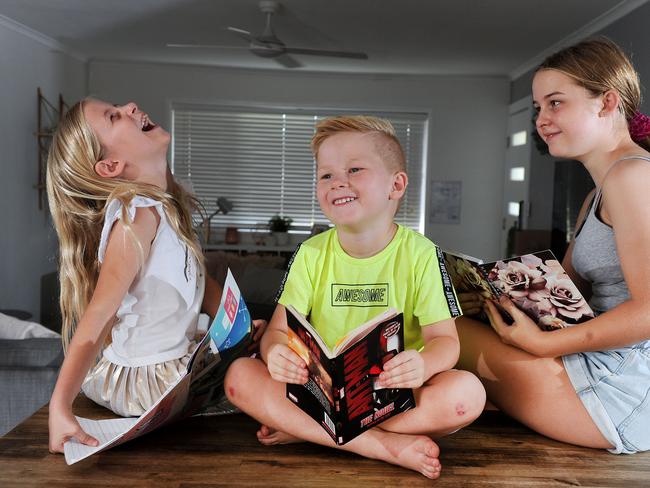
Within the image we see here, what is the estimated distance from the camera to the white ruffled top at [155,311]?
138 centimetres

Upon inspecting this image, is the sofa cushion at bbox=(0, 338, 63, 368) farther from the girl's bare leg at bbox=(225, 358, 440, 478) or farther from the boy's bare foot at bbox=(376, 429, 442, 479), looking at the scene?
the boy's bare foot at bbox=(376, 429, 442, 479)

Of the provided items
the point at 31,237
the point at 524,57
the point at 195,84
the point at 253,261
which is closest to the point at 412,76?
the point at 524,57

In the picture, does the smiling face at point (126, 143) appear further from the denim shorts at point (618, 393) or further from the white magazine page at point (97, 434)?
the denim shorts at point (618, 393)

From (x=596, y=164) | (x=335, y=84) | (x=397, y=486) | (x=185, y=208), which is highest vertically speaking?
(x=335, y=84)

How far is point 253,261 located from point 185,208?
2.98 meters

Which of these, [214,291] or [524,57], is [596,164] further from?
[524,57]

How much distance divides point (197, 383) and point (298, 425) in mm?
223

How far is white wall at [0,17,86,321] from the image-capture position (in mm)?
4891

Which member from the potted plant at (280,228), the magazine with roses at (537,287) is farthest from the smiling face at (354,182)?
the potted plant at (280,228)

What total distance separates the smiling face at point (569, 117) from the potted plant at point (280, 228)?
18.0 ft

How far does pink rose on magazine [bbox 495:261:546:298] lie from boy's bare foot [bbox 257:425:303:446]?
517 mm

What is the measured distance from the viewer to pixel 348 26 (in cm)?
490

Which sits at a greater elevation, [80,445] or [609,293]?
[609,293]

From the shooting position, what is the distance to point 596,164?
1327 mm
